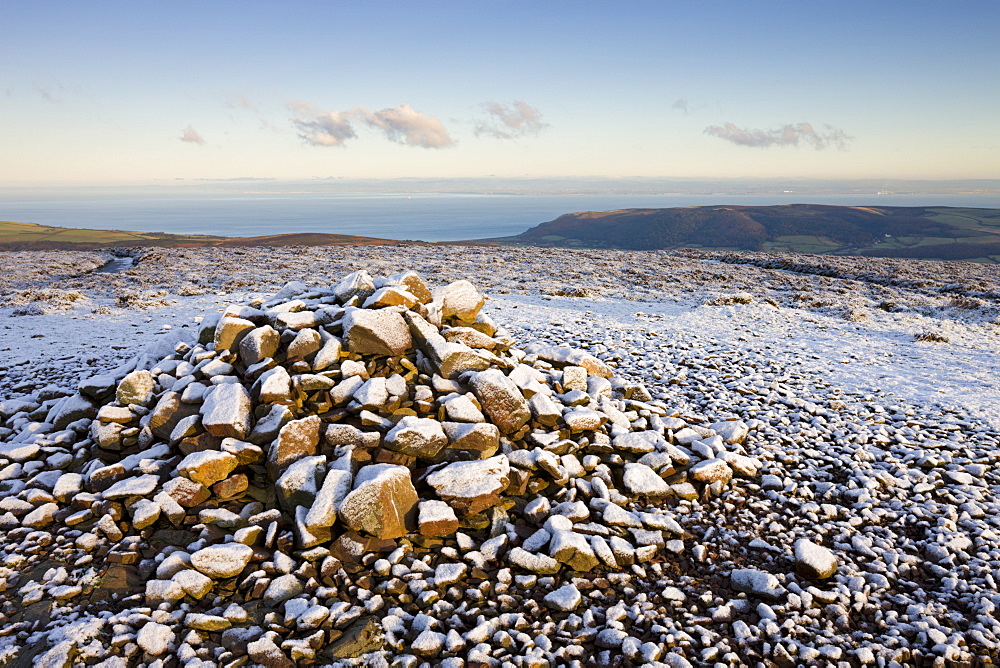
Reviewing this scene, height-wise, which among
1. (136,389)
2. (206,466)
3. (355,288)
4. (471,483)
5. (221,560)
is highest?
(355,288)

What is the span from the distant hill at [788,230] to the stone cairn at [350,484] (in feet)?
435

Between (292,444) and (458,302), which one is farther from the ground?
(458,302)

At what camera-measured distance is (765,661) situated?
15.3 feet

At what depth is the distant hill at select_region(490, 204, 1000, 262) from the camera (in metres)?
133

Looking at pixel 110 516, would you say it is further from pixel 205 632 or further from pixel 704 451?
pixel 704 451

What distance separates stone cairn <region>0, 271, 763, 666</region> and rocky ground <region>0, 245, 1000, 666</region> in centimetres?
4

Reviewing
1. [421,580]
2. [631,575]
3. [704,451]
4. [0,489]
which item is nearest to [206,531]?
[421,580]

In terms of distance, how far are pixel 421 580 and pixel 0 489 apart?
628 cm

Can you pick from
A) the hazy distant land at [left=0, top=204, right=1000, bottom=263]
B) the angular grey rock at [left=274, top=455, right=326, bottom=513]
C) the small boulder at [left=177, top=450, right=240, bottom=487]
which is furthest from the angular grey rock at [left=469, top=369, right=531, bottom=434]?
the hazy distant land at [left=0, top=204, right=1000, bottom=263]

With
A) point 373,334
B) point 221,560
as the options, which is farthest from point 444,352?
point 221,560

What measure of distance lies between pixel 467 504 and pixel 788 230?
174 metres

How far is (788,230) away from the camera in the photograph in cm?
15212

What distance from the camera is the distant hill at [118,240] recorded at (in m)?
53.3

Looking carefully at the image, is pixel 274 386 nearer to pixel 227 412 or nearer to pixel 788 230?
pixel 227 412
